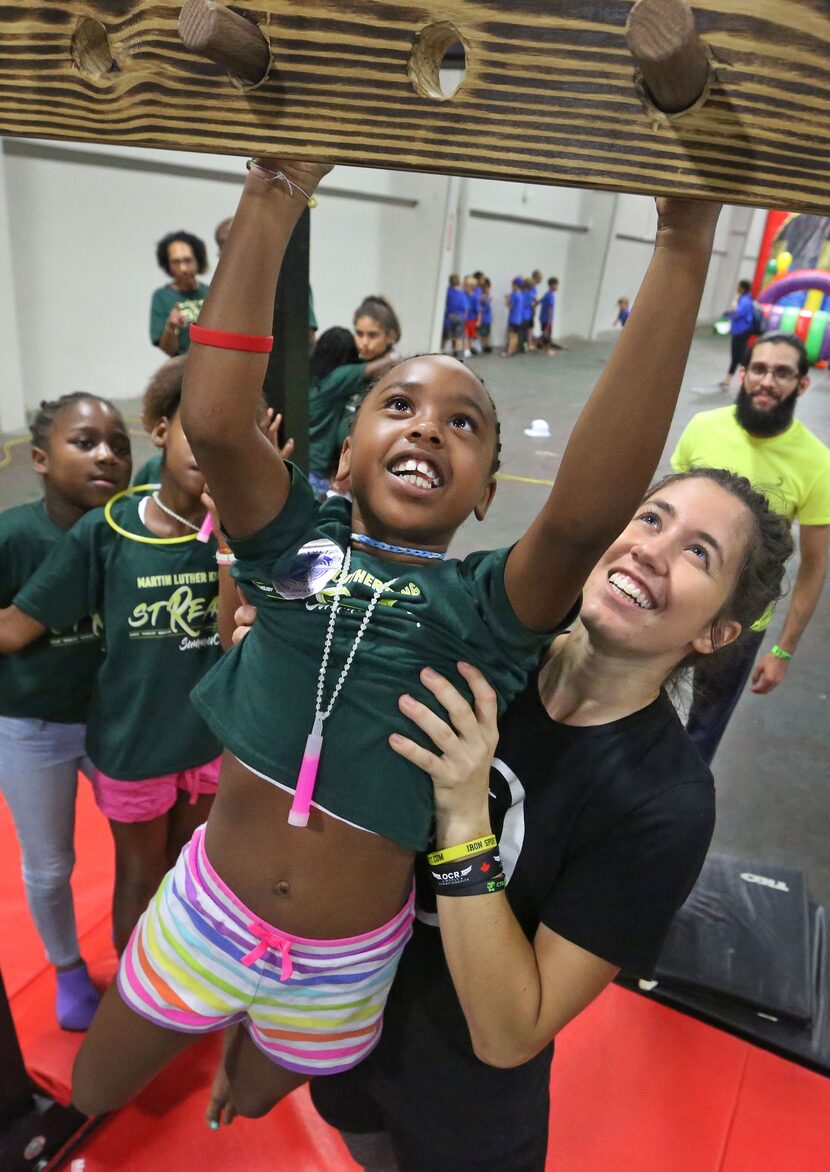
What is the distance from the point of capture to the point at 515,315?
1312 cm

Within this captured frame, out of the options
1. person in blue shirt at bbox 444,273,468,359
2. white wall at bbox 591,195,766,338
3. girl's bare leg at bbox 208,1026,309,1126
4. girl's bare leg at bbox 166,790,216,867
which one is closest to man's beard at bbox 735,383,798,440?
girl's bare leg at bbox 166,790,216,867

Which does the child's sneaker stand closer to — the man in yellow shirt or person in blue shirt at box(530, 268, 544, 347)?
the man in yellow shirt

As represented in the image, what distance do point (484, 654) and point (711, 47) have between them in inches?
24.3

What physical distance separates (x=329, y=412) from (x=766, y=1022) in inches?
98.4

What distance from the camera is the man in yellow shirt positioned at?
7.98 ft

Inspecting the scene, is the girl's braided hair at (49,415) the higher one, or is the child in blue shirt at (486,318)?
the girl's braided hair at (49,415)

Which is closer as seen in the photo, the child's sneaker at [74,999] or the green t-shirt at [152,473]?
the green t-shirt at [152,473]

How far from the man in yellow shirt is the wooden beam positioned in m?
1.96

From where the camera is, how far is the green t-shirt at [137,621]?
60.9 inches

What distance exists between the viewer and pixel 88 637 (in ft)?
5.48

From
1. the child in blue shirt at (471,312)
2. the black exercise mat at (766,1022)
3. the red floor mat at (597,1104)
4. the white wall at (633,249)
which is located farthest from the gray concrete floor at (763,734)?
the white wall at (633,249)

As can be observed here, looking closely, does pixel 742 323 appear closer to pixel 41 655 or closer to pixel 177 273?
pixel 177 273

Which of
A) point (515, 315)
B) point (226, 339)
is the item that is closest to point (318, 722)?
point (226, 339)

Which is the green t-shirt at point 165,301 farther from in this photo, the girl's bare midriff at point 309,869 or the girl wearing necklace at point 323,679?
the girl's bare midriff at point 309,869
